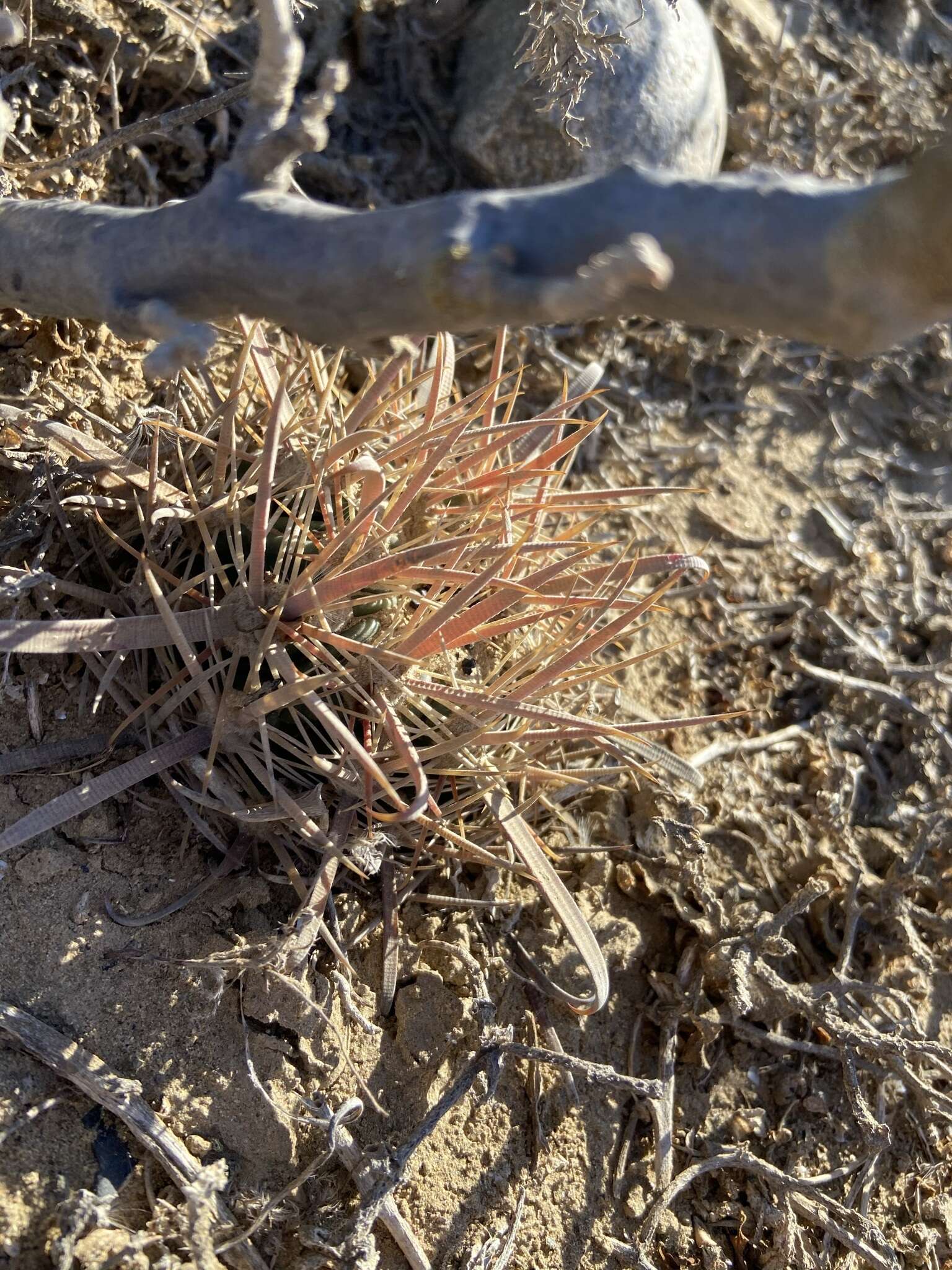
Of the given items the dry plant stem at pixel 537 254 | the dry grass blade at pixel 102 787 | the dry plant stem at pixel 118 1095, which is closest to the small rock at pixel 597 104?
the dry plant stem at pixel 537 254

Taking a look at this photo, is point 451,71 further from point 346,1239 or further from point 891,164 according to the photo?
point 346,1239

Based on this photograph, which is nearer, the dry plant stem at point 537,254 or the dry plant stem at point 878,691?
the dry plant stem at point 537,254

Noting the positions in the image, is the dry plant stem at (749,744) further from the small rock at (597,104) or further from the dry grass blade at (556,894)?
the small rock at (597,104)

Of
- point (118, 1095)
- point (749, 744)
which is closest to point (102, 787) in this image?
point (118, 1095)

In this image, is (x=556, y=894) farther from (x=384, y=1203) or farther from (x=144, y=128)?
(x=144, y=128)

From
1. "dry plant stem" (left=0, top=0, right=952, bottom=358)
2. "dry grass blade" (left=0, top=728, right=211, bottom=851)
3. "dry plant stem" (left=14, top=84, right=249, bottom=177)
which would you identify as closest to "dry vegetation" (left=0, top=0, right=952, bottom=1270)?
"dry grass blade" (left=0, top=728, right=211, bottom=851)
